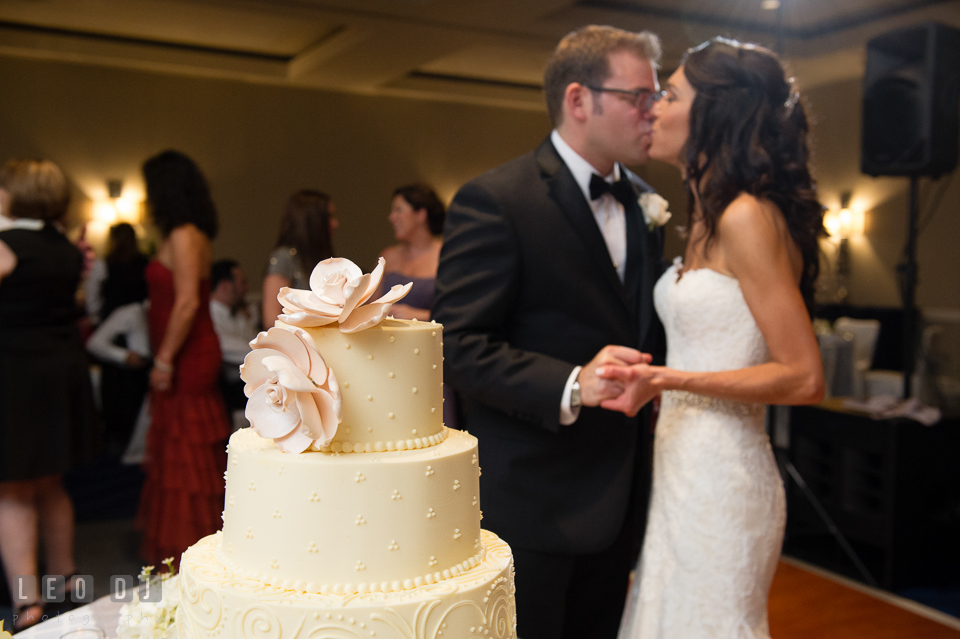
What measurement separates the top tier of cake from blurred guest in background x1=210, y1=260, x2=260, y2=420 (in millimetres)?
3986

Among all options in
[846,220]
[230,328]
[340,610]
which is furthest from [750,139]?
[846,220]

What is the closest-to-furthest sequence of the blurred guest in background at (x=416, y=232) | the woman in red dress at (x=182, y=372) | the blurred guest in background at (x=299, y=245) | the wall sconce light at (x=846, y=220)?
1. the woman in red dress at (x=182, y=372)
2. the blurred guest in background at (x=299, y=245)
3. the blurred guest in background at (x=416, y=232)
4. the wall sconce light at (x=846, y=220)

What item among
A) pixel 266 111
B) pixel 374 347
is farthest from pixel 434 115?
pixel 374 347

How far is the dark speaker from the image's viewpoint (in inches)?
→ 170

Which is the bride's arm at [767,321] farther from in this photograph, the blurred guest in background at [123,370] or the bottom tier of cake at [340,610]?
the blurred guest in background at [123,370]

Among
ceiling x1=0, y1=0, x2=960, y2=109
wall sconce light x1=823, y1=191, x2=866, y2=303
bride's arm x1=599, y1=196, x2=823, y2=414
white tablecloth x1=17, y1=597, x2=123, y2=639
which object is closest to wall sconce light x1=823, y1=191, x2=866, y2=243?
wall sconce light x1=823, y1=191, x2=866, y2=303

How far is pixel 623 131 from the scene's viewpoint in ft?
7.45

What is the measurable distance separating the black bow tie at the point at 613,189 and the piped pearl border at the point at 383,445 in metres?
1.14

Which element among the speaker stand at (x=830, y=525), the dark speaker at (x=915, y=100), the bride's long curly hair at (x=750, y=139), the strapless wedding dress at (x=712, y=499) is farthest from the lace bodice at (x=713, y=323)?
the dark speaker at (x=915, y=100)

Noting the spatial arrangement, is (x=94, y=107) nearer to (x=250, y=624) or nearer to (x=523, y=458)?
(x=523, y=458)

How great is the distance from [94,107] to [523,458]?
888 centimetres

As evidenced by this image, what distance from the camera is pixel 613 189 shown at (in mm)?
2273

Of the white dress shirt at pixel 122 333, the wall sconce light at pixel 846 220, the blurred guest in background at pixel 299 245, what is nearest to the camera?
the blurred guest in background at pixel 299 245

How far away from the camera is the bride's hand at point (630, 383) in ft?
6.05
